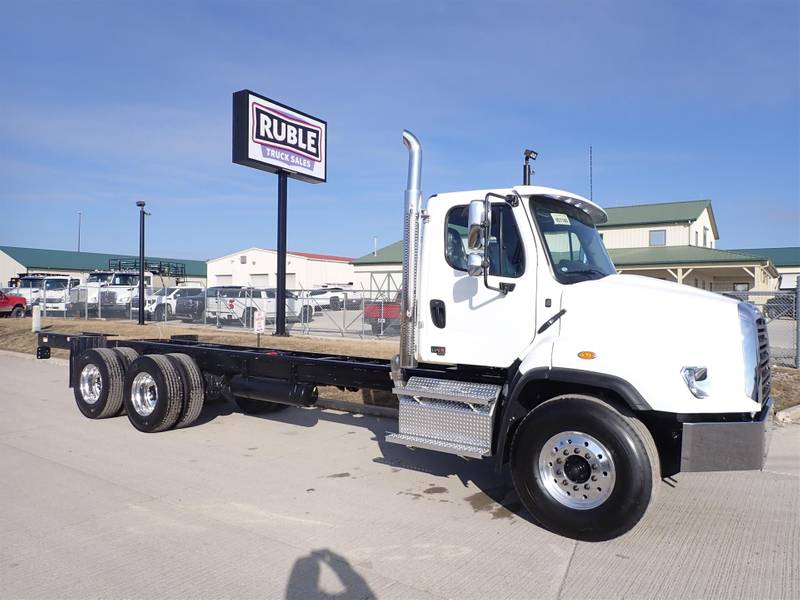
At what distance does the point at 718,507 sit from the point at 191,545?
431 centimetres

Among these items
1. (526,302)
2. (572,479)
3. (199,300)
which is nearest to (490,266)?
(526,302)

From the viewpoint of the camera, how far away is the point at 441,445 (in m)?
5.25

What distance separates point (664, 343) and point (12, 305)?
34.0 meters

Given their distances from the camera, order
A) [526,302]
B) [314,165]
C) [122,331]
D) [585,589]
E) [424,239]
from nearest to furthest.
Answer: [585,589] < [526,302] < [424,239] < [314,165] < [122,331]

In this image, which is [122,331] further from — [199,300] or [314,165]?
[314,165]

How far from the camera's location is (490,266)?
538 centimetres

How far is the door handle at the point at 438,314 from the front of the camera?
5684mm

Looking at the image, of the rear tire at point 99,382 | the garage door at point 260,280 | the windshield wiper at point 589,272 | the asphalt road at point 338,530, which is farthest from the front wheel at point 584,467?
the garage door at point 260,280

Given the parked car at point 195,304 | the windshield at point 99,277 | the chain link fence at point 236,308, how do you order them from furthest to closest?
the windshield at point 99,277
the parked car at point 195,304
the chain link fence at point 236,308

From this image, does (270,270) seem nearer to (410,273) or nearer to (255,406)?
(255,406)

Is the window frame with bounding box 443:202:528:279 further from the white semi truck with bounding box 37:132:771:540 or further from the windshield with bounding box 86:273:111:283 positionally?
the windshield with bounding box 86:273:111:283

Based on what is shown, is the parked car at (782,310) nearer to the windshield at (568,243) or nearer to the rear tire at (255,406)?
the windshield at (568,243)

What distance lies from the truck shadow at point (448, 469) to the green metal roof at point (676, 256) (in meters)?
25.6

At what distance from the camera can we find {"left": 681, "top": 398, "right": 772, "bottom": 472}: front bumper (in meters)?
4.26
